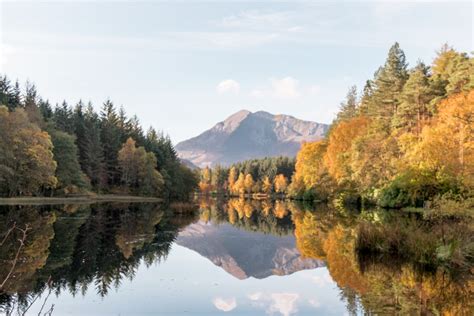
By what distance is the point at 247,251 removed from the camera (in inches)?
1027

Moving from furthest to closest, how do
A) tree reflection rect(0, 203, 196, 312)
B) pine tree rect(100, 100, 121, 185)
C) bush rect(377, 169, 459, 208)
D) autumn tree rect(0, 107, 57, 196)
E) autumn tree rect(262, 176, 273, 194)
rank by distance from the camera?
autumn tree rect(262, 176, 273, 194) < pine tree rect(100, 100, 121, 185) < autumn tree rect(0, 107, 57, 196) < bush rect(377, 169, 459, 208) < tree reflection rect(0, 203, 196, 312)

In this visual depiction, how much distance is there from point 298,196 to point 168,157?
108ft

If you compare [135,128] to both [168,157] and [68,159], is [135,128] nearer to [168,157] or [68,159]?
[168,157]

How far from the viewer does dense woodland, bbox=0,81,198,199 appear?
59.7 metres

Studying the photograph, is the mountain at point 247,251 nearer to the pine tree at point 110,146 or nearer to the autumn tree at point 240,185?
the pine tree at point 110,146

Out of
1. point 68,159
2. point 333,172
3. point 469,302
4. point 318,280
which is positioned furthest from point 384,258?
point 68,159

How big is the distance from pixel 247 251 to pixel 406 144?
29655 millimetres

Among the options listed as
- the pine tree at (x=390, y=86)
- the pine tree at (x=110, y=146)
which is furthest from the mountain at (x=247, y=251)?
the pine tree at (x=110, y=146)

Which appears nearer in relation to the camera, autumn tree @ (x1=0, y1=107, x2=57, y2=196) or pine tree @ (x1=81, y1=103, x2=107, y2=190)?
autumn tree @ (x1=0, y1=107, x2=57, y2=196)

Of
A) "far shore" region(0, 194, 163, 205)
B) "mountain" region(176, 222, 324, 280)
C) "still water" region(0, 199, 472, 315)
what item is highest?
"far shore" region(0, 194, 163, 205)

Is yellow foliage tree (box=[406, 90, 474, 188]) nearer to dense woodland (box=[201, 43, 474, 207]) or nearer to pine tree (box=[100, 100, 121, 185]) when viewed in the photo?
dense woodland (box=[201, 43, 474, 207])

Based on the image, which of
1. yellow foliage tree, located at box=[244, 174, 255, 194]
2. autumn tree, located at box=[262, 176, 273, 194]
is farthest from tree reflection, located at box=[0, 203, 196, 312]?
yellow foliage tree, located at box=[244, 174, 255, 194]

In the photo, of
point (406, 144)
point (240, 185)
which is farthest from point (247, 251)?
point (240, 185)

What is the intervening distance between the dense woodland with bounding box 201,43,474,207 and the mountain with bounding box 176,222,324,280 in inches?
539
